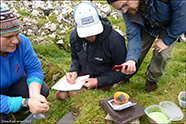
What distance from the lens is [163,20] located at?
253 centimetres

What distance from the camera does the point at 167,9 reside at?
228 cm

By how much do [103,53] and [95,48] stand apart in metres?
0.20

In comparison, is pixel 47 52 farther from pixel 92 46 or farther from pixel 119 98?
pixel 119 98

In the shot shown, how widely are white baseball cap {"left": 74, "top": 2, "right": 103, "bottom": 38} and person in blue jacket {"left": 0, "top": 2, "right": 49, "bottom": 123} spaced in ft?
3.26

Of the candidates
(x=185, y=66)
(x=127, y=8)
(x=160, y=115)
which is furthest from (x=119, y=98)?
(x=185, y=66)

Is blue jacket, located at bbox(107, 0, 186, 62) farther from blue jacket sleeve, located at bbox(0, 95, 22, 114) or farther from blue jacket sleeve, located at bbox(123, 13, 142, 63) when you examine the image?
blue jacket sleeve, located at bbox(0, 95, 22, 114)

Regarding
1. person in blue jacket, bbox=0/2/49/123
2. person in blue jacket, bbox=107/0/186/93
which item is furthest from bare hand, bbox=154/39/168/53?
person in blue jacket, bbox=0/2/49/123

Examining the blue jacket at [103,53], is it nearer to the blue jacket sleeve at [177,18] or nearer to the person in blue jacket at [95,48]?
the person in blue jacket at [95,48]

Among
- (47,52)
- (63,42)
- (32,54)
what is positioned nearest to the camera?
(32,54)

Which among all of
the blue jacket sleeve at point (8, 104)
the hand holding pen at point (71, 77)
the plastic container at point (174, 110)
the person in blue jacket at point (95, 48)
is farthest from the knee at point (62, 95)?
the plastic container at point (174, 110)

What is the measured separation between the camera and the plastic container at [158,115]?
226cm

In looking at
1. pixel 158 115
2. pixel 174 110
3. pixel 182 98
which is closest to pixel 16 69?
pixel 158 115

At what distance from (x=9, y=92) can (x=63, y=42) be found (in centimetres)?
439

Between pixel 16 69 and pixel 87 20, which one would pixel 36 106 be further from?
pixel 87 20
